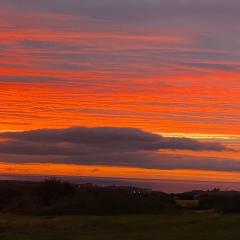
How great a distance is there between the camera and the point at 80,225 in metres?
39.9

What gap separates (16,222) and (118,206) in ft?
58.5

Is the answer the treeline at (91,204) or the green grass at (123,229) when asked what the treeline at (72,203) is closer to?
the treeline at (91,204)

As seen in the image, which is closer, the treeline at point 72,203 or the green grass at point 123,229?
the green grass at point 123,229

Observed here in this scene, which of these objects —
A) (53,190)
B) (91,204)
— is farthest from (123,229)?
(53,190)

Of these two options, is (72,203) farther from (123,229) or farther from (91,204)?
(123,229)

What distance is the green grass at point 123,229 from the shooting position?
3276cm

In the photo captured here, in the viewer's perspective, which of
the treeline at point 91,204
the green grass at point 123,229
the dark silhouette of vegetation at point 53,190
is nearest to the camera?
the green grass at point 123,229

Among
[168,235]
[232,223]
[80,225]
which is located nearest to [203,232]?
[168,235]

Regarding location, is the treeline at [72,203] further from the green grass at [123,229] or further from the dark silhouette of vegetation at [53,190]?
the green grass at [123,229]

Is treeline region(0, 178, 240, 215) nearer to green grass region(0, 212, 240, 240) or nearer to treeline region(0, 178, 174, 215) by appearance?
treeline region(0, 178, 174, 215)

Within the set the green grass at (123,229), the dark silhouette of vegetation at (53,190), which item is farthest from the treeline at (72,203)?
the green grass at (123,229)

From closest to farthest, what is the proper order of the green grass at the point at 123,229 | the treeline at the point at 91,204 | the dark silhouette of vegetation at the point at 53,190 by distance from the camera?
the green grass at the point at 123,229 < the treeline at the point at 91,204 < the dark silhouette of vegetation at the point at 53,190

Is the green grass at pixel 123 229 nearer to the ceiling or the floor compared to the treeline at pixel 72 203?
nearer to the floor

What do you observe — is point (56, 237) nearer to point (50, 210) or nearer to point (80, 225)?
point (80, 225)
